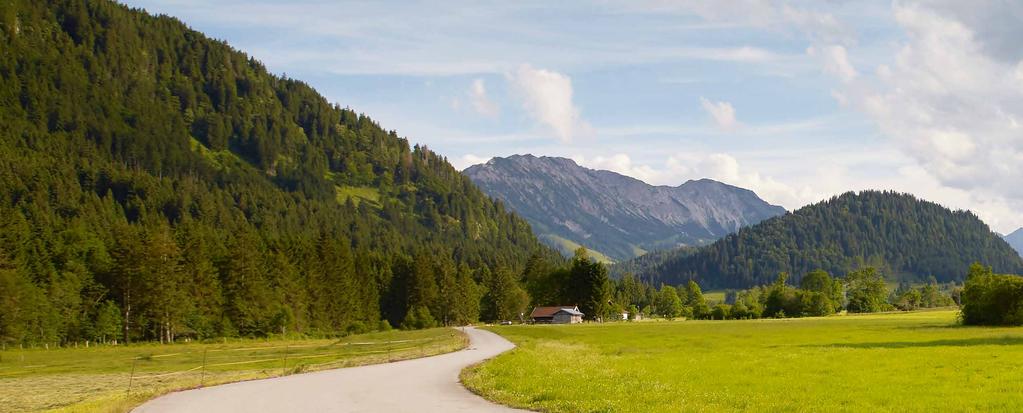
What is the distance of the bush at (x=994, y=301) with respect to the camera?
100375 millimetres

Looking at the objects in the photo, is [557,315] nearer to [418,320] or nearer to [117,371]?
[418,320]

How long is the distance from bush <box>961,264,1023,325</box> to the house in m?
86.3

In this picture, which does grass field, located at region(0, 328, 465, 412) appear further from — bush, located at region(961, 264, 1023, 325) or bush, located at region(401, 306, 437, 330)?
bush, located at region(961, 264, 1023, 325)

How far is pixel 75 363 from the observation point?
74.8 m

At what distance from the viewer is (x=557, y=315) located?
186m

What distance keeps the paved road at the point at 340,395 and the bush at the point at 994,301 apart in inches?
3292

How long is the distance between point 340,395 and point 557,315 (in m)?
154

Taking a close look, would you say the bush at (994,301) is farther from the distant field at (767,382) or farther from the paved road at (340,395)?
the paved road at (340,395)

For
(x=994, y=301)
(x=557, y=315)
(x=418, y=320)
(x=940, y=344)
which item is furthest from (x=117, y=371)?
(x=557, y=315)

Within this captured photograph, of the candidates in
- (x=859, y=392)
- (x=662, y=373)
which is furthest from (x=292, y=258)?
(x=859, y=392)

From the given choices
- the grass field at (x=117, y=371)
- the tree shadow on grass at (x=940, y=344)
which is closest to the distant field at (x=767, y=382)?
the tree shadow on grass at (x=940, y=344)

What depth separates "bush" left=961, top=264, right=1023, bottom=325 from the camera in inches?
3952

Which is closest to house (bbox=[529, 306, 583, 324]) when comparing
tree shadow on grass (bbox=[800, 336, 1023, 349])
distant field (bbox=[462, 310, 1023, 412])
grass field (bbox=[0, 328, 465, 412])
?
grass field (bbox=[0, 328, 465, 412])

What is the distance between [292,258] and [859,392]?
5168 inches
